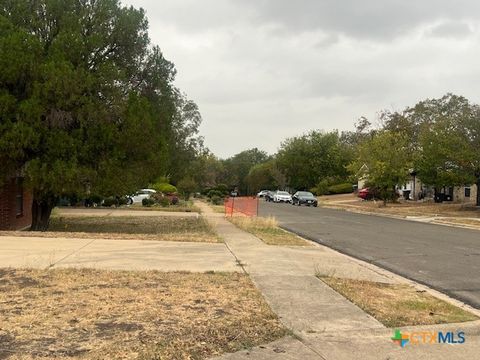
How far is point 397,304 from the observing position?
7438 mm

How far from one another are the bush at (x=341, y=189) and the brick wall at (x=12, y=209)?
58.3 metres

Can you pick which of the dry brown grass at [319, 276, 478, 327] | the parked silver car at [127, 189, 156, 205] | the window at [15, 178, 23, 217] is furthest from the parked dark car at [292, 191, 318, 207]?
the dry brown grass at [319, 276, 478, 327]

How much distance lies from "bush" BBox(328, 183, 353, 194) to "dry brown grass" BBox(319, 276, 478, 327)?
68.5 meters

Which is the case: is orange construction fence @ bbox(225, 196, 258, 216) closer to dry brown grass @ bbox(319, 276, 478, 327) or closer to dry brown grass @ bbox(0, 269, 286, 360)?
dry brown grass @ bbox(319, 276, 478, 327)

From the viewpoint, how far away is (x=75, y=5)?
18.6 m

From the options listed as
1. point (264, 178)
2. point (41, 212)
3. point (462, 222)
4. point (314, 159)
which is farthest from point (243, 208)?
point (264, 178)

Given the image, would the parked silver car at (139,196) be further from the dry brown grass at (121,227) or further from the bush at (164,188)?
the dry brown grass at (121,227)

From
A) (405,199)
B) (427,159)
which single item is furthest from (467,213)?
(405,199)

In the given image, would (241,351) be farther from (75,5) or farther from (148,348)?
(75,5)

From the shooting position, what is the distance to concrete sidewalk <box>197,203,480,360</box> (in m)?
5.11

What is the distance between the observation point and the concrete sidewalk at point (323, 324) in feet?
16.8

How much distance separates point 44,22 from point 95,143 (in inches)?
186

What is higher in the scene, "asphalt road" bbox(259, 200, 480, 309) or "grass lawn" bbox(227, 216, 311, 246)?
"grass lawn" bbox(227, 216, 311, 246)

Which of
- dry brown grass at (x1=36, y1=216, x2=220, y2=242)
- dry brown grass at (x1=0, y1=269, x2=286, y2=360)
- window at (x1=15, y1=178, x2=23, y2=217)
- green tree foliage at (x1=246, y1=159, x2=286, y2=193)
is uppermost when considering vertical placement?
green tree foliage at (x1=246, y1=159, x2=286, y2=193)
